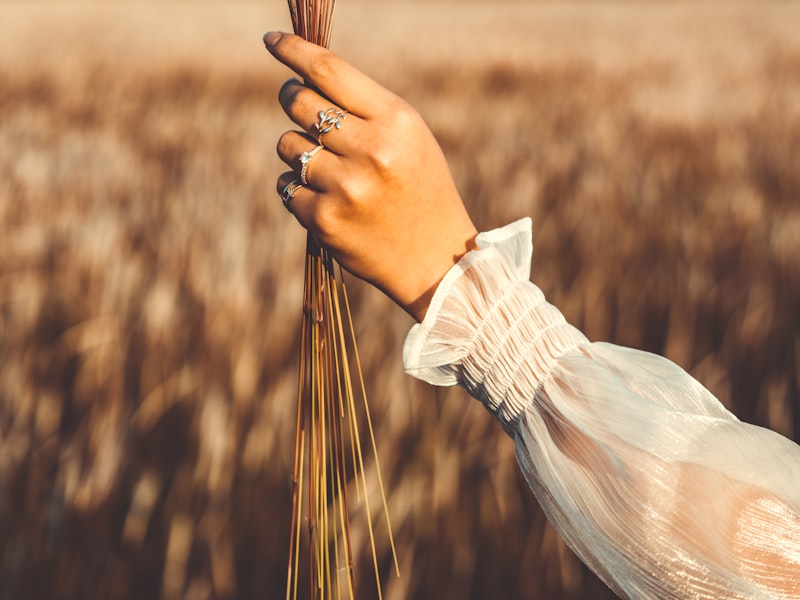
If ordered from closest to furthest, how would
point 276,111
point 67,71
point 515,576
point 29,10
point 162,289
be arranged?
point 515,576 < point 162,289 < point 276,111 < point 67,71 < point 29,10

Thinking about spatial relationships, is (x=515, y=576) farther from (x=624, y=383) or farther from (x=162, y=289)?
(x=162, y=289)

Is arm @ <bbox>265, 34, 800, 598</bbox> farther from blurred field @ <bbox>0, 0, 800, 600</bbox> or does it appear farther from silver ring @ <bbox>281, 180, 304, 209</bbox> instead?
blurred field @ <bbox>0, 0, 800, 600</bbox>

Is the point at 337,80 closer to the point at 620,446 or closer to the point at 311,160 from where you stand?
the point at 311,160

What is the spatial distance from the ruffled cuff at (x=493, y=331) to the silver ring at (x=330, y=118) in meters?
0.11

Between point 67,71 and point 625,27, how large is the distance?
314cm

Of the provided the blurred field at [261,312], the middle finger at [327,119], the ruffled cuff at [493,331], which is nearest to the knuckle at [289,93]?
the middle finger at [327,119]

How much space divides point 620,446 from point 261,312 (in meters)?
0.86

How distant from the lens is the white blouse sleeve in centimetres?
50

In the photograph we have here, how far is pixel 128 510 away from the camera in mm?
1030

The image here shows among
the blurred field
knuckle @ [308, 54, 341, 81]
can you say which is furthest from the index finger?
the blurred field

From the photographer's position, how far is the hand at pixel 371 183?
1.64 feet

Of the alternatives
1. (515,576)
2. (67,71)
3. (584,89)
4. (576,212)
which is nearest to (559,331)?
(515,576)

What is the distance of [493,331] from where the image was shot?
21.4 inches

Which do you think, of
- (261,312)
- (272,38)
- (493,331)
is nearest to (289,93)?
(272,38)
